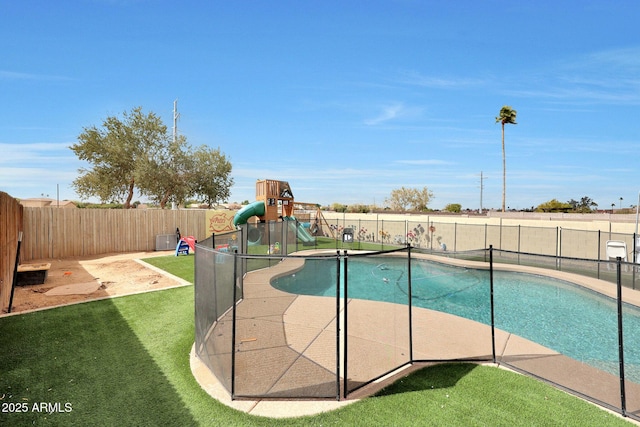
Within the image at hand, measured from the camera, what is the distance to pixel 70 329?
561 cm

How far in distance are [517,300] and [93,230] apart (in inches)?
709

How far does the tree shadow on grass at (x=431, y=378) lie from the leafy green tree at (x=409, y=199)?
6009 centimetres

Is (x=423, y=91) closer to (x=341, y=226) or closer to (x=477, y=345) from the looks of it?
(x=341, y=226)

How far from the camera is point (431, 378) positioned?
4.05 m

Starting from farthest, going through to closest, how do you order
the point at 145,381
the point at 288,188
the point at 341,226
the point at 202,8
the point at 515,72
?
the point at 341,226 → the point at 288,188 → the point at 515,72 → the point at 202,8 → the point at 145,381

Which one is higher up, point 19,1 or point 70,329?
point 19,1

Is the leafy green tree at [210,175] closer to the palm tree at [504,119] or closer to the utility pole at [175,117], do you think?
the utility pole at [175,117]

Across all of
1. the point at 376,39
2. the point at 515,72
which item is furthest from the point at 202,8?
the point at 515,72

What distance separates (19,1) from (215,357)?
11.9 metres

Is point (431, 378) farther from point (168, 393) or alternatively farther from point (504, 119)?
point (504, 119)

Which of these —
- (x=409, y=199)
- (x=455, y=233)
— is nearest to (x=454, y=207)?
(x=409, y=199)

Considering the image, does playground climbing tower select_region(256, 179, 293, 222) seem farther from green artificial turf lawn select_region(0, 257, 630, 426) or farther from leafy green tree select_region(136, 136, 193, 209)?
green artificial turf lawn select_region(0, 257, 630, 426)

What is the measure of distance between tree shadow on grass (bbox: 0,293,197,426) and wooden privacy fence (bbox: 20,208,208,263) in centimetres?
949

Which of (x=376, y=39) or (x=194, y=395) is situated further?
(x=376, y=39)
